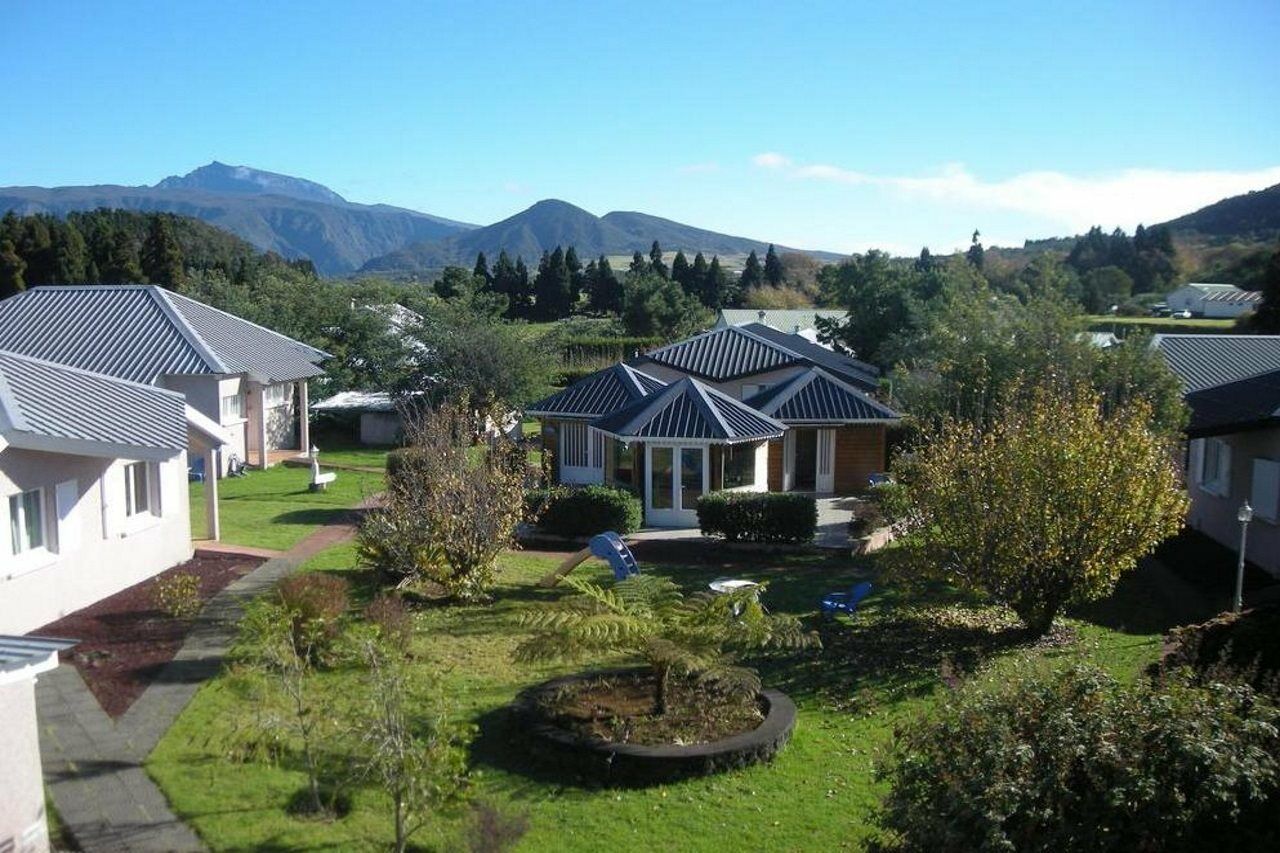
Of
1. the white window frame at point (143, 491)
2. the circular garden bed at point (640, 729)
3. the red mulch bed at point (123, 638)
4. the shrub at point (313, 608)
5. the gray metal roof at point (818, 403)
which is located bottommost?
the red mulch bed at point (123, 638)

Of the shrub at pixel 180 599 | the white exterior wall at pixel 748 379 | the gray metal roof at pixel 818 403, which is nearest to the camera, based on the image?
the shrub at pixel 180 599

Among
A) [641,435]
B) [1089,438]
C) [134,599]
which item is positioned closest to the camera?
[1089,438]

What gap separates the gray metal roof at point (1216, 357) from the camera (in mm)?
26906

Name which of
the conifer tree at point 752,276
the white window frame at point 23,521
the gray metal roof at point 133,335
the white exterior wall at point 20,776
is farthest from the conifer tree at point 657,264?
the white exterior wall at point 20,776

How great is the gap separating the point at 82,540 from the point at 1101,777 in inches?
602

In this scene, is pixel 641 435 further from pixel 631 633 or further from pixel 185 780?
pixel 185 780

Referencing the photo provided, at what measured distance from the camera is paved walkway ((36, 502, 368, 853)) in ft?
30.0

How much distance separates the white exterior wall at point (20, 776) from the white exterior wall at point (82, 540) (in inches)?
281

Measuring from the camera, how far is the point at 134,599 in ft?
57.1

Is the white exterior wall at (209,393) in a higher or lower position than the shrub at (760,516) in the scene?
higher

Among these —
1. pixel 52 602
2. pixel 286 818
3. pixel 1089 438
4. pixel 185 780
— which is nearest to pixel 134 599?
pixel 52 602

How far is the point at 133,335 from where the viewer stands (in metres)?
32.0

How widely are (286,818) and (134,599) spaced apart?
946 cm

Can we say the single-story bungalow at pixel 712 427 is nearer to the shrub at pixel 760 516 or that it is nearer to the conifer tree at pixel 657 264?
the shrub at pixel 760 516
